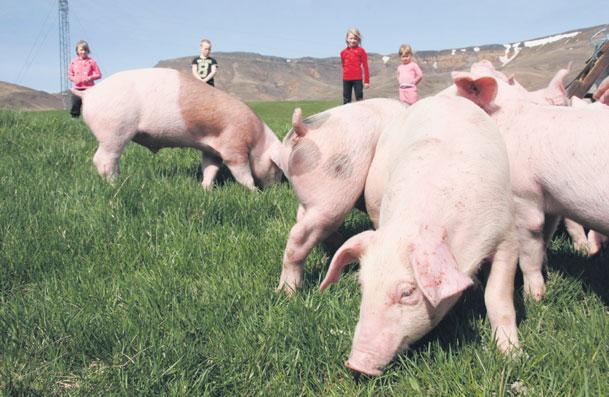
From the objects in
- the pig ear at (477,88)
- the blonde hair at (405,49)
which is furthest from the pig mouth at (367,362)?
the blonde hair at (405,49)

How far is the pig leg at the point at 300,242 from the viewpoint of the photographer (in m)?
3.04

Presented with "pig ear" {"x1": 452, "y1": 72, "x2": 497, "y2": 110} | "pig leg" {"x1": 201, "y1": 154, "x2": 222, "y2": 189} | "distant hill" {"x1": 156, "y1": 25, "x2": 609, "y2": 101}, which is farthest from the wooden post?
"distant hill" {"x1": 156, "y1": 25, "x2": 609, "y2": 101}

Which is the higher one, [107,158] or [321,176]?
[321,176]

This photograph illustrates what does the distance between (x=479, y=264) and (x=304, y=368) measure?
85cm

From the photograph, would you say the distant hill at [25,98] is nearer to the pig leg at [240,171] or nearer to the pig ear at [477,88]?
the pig leg at [240,171]

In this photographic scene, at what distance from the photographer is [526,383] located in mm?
2057

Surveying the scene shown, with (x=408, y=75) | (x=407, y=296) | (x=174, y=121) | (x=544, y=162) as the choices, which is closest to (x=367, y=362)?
(x=407, y=296)

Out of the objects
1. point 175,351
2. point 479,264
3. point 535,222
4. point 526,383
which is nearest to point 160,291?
point 175,351

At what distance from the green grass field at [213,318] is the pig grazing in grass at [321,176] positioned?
0.24 meters

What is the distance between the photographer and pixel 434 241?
1.97 m

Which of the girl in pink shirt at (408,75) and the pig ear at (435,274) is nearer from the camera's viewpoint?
the pig ear at (435,274)

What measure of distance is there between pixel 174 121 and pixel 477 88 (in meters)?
3.15

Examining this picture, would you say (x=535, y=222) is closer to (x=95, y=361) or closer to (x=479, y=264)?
(x=479, y=264)

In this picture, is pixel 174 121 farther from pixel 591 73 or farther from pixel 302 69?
pixel 302 69
